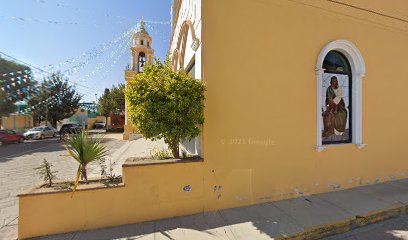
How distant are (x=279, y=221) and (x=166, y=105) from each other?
106 inches

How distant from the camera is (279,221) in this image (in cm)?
340

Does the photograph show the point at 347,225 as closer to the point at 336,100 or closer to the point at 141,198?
the point at 336,100

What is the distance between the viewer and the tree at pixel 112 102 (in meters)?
32.2

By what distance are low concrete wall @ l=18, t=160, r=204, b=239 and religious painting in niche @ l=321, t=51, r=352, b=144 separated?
3.45m

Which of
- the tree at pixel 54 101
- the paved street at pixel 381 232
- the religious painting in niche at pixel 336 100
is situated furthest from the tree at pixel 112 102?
the paved street at pixel 381 232

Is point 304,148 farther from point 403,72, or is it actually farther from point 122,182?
point 403,72

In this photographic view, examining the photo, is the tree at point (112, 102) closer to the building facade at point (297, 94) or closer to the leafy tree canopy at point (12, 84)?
the leafy tree canopy at point (12, 84)

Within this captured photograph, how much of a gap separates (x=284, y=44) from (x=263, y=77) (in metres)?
0.92

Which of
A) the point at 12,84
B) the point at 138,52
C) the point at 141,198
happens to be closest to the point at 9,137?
the point at 12,84

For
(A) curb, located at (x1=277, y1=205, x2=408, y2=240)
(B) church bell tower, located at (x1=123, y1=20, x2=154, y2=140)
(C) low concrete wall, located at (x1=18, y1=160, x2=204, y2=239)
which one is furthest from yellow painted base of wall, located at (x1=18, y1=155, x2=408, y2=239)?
(B) church bell tower, located at (x1=123, y1=20, x2=154, y2=140)

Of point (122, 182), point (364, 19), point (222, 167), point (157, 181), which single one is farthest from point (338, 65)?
point (122, 182)

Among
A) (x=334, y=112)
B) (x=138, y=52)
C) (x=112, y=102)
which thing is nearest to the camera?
(x=334, y=112)

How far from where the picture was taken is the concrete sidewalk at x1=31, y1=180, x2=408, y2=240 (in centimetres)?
304

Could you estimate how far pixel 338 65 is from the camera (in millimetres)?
5145
